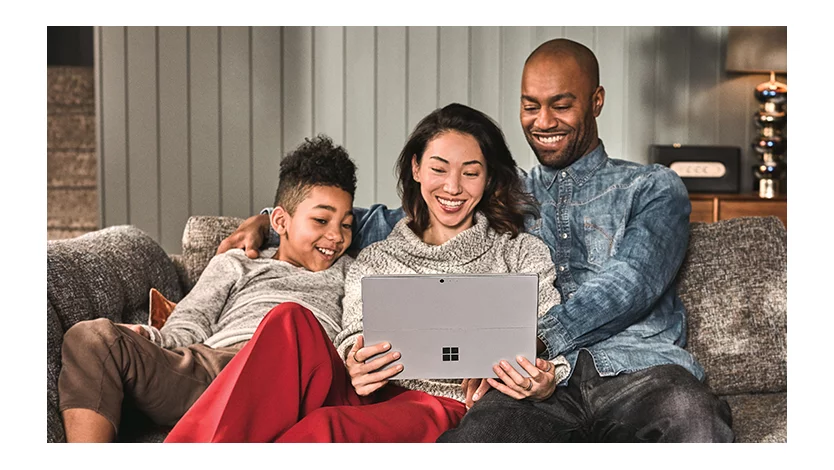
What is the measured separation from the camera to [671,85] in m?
3.38

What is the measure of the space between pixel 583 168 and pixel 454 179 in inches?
11.7

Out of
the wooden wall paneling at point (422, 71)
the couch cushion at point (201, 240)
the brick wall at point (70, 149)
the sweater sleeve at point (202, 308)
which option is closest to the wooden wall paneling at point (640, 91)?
the wooden wall paneling at point (422, 71)

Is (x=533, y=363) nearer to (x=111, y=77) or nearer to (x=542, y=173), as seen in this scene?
(x=542, y=173)

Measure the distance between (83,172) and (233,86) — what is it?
1194 mm

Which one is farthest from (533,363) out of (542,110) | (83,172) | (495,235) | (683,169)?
(83,172)

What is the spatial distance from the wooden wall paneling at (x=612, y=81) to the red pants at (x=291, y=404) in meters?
2.09

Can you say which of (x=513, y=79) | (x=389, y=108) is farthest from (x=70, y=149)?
(x=513, y=79)

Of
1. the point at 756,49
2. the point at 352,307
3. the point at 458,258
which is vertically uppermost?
the point at 756,49

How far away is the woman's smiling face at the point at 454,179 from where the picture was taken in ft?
5.93

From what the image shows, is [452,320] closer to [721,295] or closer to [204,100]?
[721,295]

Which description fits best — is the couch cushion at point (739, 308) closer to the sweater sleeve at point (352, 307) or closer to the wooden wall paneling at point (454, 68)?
the sweater sleeve at point (352, 307)

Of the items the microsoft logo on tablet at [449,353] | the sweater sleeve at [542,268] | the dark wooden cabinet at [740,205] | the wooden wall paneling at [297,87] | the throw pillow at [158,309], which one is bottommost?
the microsoft logo on tablet at [449,353]

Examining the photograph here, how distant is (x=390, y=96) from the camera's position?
3275mm

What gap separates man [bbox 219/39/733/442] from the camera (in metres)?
1.49
